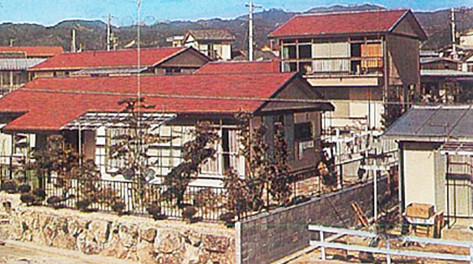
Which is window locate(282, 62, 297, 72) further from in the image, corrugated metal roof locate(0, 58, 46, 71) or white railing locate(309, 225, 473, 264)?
corrugated metal roof locate(0, 58, 46, 71)

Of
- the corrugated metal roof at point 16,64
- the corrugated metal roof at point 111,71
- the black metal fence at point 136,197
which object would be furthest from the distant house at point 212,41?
the black metal fence at point 136,197

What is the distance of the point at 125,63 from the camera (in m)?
21.8

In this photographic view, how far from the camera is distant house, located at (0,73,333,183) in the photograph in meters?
11.1

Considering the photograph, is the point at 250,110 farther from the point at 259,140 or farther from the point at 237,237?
the point at 237,237

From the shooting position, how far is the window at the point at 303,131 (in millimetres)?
12438

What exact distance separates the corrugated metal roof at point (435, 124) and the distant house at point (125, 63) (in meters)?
11.0

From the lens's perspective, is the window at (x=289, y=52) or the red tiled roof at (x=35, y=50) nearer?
the window at (x=289, y=52)

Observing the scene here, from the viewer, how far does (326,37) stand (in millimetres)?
17938

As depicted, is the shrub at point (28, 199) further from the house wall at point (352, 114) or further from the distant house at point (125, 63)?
the distant house at point (125, 63)

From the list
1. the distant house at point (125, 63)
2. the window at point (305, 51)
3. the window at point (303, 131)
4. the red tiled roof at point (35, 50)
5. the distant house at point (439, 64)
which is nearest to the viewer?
the window at point (303, 131)

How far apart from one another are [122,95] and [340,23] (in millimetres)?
7248

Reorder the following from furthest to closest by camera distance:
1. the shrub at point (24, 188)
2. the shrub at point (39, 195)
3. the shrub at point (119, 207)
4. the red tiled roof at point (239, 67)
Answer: the red tiled roof at point (239, 67) < the shrub at point (24, 188) < the shrub at point (39, 195) < the shrub at point (119, 207)

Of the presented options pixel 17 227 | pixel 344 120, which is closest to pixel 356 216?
pixel 17 227

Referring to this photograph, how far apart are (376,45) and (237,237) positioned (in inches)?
428
